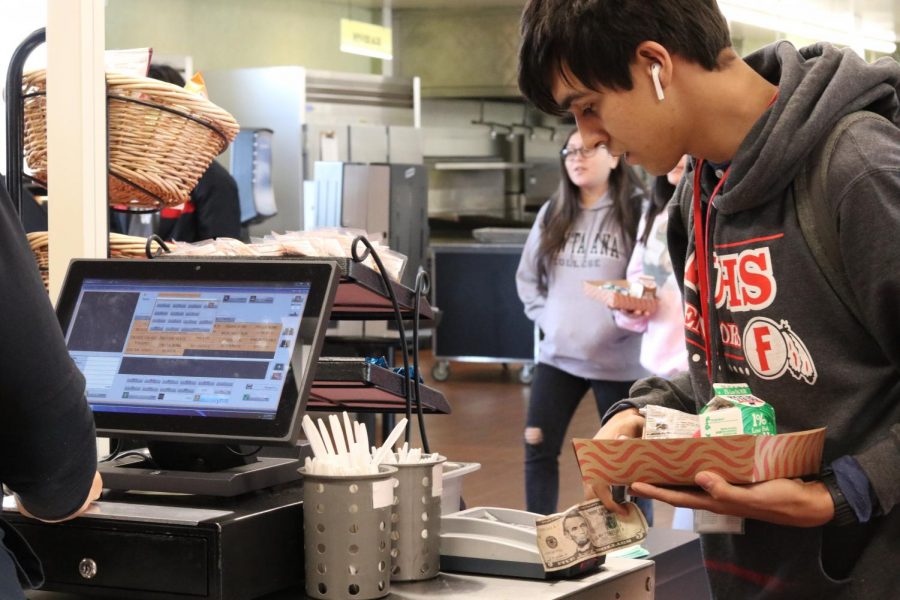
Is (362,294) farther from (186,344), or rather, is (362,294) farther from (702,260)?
(702,260)

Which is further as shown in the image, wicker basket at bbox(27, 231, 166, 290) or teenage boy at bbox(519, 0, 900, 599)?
wicker basket at bbox(27, 231, 166, 290)

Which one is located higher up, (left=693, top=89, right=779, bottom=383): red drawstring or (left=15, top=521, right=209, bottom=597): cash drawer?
(left=693, top=89, right=779, bottom=383): red drawstring

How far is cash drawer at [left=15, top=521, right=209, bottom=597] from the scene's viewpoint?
1312 millimetres

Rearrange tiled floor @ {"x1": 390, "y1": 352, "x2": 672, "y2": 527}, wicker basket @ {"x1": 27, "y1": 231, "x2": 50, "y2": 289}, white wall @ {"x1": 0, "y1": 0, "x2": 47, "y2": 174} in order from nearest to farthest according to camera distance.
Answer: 1. wicker basket @ {"x1": 27, "y1": 231, "x2": 50, "y2": 289}
2. white wall @ {"x1": 0, "y1": 0, "x2": 47, "y2": 174}
3. tiled floor @ {"x1": 390, "y1": 352, "x2": 672, "y2": 527}

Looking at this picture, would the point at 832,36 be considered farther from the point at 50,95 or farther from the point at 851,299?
the point at 851,299

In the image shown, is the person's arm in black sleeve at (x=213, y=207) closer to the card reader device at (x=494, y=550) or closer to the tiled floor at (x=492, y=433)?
the tiled floor at (x=492, y=433)

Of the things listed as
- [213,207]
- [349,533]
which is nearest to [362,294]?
[349,533]

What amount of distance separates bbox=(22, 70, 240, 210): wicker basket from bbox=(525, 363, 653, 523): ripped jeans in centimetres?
191

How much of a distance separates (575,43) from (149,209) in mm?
1317

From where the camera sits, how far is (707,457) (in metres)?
1.21

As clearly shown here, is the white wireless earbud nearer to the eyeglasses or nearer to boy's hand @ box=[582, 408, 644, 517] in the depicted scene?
boy's hand @ box=[582, 408, 644, 517]

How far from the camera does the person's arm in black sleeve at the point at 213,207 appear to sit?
14.4 feet

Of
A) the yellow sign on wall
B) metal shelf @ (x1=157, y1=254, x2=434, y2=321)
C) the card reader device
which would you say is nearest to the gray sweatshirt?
metal shelf @ (x1=157, y1=254, x2=434, y2=321)

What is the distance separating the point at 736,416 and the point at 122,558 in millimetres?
688
